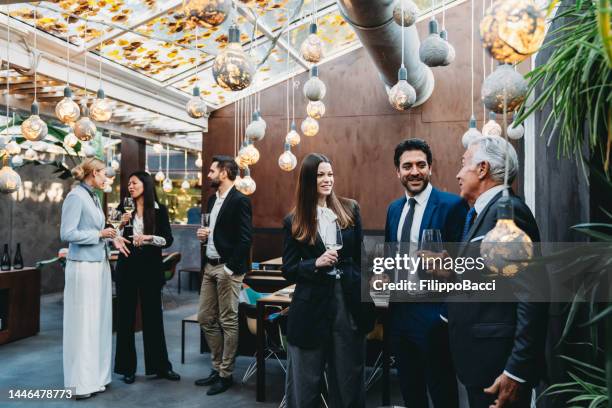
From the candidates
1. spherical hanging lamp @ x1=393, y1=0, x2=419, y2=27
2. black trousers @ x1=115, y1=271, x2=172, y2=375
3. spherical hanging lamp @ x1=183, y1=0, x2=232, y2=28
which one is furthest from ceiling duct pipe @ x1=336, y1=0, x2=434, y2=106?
black trousers @ x1=115, y1=271, x2=172, y2=375

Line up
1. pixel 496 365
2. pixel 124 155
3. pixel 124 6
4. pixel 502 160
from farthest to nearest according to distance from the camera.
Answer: pixel 124 155 → pixel 124 6 → pixel 502 160 → pixel 496 365

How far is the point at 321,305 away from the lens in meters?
2.48

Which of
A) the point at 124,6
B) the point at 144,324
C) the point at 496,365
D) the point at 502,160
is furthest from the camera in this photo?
the point at 124,6

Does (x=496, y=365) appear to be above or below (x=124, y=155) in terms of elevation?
below

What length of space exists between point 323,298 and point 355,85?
5.15m

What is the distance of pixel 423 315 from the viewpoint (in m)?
2.16

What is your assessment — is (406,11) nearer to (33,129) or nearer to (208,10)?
(208,10)

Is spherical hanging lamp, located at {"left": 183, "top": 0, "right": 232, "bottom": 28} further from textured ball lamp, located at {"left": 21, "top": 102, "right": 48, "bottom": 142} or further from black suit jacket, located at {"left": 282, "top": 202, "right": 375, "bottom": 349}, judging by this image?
textured ball lamp, located at {"left": 21, "top": 102, "right": 48, "bottom": 142}

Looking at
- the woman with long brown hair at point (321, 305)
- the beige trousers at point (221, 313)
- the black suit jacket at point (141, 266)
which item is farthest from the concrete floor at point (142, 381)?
the woman with long brown hair at point (321, 305)

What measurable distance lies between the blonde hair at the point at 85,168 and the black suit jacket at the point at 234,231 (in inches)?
39.6

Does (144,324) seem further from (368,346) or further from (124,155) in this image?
(124,155)

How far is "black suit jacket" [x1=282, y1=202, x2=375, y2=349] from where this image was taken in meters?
2.48

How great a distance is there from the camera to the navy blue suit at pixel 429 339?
2149mm

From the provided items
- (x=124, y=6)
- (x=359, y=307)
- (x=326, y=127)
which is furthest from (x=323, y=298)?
(x=326, y=127)
